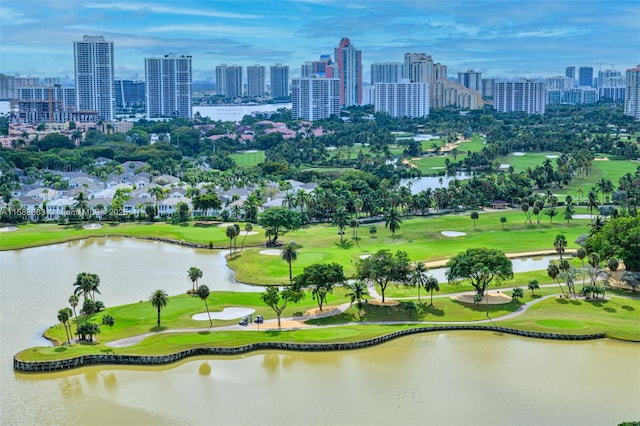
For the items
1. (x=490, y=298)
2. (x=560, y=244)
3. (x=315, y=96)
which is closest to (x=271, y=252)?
(x=490, y=298)

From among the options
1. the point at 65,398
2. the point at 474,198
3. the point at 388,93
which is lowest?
the point at 65,398

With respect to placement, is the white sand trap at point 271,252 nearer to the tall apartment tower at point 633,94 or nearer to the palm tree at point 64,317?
the palm tree at point 64,317

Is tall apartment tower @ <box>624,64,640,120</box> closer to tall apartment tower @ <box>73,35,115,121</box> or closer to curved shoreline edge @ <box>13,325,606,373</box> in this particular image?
tall apartment tower @ <box>73,35,115,121</box>

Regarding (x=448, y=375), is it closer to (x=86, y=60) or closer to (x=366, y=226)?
(x=366, y=226)

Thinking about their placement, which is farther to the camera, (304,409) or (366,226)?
(366,226)

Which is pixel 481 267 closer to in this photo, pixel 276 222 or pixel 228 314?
pixel 228 314

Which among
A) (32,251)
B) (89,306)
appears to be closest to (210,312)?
(89,306)
